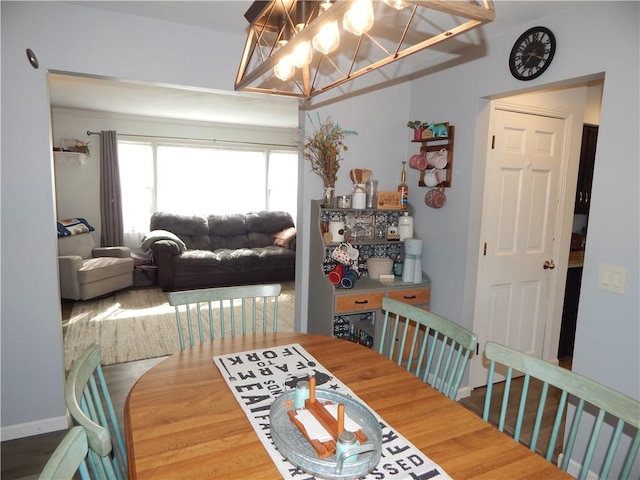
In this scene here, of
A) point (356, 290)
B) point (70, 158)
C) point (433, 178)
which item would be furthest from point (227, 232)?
point (433, 178)

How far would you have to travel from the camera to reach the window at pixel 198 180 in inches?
251

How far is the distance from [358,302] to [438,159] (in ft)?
3.88

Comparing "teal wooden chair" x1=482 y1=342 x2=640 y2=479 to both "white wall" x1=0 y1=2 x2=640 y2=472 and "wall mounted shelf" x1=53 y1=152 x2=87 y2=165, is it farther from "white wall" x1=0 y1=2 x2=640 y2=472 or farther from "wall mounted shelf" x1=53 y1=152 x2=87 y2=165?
"wall mounted shelf" x1=53 y1=152 x2=87 y2=165

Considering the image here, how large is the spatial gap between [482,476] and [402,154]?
2661 mm

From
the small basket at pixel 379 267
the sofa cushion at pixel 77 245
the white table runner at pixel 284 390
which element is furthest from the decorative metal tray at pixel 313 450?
the sofa cushion at pixel 77 245

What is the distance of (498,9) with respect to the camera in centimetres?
218

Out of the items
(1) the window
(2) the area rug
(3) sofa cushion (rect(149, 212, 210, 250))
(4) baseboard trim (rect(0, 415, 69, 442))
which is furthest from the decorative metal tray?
(1) the window

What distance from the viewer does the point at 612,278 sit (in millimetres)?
1985

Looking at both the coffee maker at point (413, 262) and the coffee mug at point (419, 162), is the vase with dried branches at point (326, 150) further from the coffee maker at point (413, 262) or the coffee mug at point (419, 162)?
the coffee maker at point (413, 262)

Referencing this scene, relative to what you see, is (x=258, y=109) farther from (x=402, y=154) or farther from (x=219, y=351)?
(x=219, y=351)

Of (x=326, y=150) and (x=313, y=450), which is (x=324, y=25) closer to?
(x=313, y=450)

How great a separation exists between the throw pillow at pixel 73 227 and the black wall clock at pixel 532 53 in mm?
5202

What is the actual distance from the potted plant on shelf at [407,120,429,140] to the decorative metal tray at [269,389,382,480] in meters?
2.31

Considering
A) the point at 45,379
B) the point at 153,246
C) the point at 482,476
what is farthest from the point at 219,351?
the point at 153,246
